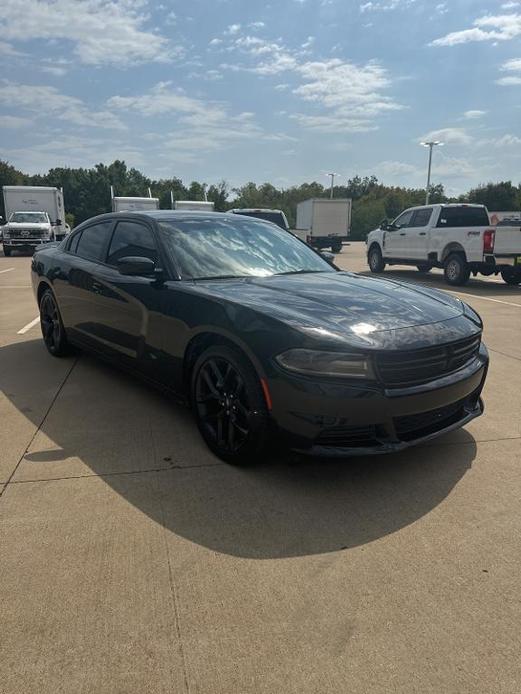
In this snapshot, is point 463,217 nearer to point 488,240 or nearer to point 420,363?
point 488,240

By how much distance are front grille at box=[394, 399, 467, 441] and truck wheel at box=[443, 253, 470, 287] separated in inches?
416

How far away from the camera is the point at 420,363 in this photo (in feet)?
9.68

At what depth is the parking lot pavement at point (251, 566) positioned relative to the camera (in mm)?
1850

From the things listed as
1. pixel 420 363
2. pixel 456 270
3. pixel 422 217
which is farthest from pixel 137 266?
pixel 422 217

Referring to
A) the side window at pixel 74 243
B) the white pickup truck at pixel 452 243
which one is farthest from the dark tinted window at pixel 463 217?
the side window at pixel 74 243

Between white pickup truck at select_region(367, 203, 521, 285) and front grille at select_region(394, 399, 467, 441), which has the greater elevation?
white pickup truck at select_region(367, 203, 521, 285)

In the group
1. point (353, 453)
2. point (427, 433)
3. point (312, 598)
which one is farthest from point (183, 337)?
point (312, 598)

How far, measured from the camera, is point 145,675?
5.96 feet

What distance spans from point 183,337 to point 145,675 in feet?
6.96

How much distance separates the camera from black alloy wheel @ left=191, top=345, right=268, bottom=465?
9.94ft

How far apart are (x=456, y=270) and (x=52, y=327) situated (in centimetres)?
→ 1030

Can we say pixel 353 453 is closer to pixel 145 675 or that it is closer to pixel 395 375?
pixel 395 375

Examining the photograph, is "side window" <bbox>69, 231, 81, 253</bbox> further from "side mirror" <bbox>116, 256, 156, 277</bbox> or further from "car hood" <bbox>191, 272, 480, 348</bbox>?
"car hood" <bbox>191, 272, 480, 348</bbox>

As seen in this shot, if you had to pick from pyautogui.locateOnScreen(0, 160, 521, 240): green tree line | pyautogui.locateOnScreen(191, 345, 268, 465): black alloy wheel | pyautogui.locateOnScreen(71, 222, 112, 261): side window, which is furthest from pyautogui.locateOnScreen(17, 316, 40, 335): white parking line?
pyautogui.locateOnScreen(0, 160, 521, 240): green tree line
